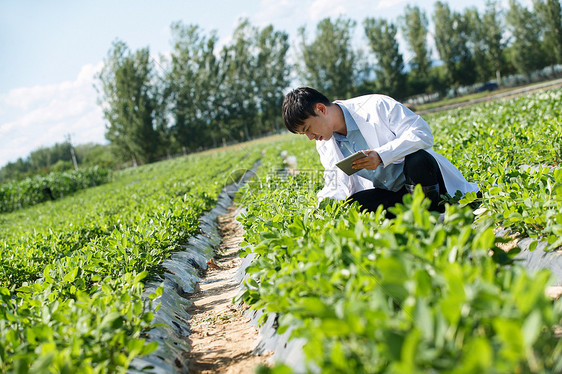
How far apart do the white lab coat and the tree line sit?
41.0 m

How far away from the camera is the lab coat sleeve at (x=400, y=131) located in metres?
3.23

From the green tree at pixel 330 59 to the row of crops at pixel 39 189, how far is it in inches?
1093

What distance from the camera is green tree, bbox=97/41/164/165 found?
146ft

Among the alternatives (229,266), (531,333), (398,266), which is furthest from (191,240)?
(531,333)

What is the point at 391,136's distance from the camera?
3553 millimetres

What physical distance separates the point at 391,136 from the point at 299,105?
833mm

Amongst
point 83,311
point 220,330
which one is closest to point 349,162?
point 220,330

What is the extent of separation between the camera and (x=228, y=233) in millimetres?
7191

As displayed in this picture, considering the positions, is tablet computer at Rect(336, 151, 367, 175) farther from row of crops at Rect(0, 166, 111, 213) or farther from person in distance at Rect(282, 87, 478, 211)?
row of crops at Rect(0, 166, 111, 213)

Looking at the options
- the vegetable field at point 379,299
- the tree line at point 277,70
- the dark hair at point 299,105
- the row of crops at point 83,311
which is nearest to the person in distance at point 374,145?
the dark hair at point 299,105

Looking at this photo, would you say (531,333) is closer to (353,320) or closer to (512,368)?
(512,368)

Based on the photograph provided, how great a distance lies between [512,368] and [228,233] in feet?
20.8

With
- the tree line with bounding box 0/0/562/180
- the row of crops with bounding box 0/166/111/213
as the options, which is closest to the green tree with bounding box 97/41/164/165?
the tree line with bounding box 0/0/562/180

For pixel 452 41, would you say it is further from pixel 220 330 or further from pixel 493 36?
pixel 220 330
